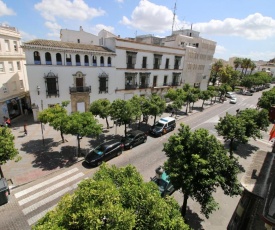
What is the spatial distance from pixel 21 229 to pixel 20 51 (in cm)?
2571

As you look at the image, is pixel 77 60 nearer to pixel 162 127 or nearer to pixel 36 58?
pixel 36 58

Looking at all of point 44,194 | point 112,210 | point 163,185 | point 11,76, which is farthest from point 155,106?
point 11,76

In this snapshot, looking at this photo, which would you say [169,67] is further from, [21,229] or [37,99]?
[21,229]

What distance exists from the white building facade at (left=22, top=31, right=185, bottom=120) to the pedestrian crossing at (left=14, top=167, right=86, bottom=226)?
46.5 ft

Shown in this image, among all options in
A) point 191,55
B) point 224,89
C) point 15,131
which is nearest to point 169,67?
point 191,55

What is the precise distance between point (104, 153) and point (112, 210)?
487 inches

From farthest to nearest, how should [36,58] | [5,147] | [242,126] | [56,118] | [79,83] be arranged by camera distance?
[79,83] < [36,58] < [56,118] < [242,126] < [5,147]

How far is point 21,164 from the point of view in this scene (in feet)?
52.7

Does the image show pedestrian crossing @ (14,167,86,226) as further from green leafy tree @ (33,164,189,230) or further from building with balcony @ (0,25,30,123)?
building with balcony @ (0,25,30,123)

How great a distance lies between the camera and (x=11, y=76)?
25203 mm

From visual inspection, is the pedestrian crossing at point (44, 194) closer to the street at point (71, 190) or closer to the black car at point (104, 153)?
the street at point (71, 190)

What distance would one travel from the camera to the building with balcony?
23516 mm

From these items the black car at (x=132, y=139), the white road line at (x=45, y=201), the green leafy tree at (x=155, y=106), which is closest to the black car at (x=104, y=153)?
the black car at (x=132, y=139)

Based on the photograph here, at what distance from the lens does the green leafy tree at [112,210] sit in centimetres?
480
